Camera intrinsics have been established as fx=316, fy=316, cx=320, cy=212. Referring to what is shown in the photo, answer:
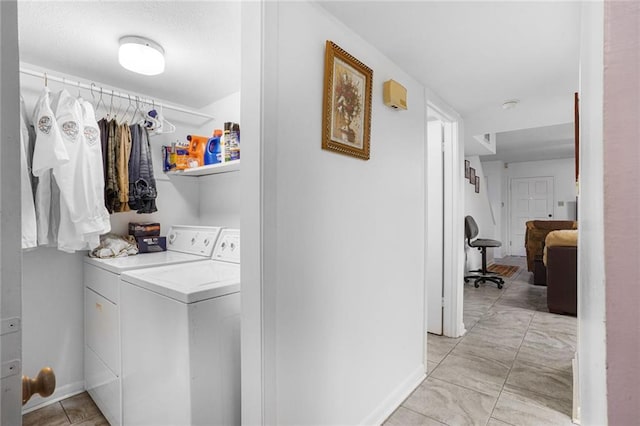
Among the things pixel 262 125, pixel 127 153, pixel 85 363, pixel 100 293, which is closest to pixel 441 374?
pixel 262 125

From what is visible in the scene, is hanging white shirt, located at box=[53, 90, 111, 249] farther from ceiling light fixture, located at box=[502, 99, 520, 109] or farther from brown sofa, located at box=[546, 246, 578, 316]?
brown sofa, located at box=[546, 246, 578, 316]

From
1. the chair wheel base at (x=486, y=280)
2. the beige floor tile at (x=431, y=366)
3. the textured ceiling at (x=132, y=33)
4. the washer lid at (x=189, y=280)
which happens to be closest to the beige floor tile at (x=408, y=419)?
the beige floor tile at (x=431, y=366)

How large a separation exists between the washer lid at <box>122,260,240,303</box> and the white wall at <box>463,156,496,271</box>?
487cm

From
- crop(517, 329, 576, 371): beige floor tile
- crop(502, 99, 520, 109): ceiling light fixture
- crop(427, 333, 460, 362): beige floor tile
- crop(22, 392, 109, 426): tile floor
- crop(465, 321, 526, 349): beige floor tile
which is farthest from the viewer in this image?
crop(465, 321, 526, 349): beige floor tile

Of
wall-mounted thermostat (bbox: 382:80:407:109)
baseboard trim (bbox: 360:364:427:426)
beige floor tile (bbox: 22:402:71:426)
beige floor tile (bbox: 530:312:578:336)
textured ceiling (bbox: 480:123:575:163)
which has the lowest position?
beige floor tile (bbox: 22:402:71:426)

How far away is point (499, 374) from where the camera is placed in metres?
2.31

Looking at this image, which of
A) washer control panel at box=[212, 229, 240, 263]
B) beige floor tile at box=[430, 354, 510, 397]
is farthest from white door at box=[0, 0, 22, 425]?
beige floor tile at box=[430, 354, 510, 397]

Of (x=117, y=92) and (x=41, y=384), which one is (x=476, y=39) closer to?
(x=41, y=384)

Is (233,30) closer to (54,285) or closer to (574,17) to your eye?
(574,17)

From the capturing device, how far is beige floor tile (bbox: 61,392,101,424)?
1.93 meters

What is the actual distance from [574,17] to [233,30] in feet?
5.49

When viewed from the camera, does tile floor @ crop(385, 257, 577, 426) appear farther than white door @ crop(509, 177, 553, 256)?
No

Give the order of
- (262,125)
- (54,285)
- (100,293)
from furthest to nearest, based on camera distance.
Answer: (54,285) → (100,293) → (262,125)

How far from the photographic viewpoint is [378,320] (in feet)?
5.88
